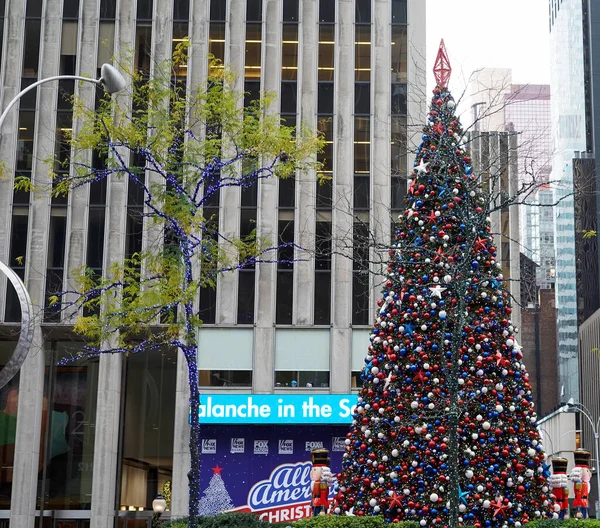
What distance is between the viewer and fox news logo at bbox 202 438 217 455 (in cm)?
4006

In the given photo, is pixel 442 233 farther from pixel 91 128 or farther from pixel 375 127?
pixel 375 127

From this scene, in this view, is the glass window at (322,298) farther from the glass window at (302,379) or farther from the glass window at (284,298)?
the glass window at (302,379)

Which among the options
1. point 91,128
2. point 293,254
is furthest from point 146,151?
point 293,254

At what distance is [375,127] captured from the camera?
41969mm

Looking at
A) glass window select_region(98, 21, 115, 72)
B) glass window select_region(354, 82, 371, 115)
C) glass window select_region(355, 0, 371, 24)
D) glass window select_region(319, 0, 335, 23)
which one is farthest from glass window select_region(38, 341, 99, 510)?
glass window select_region(355, 0, 371, 24)

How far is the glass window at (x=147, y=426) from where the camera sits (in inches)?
1690

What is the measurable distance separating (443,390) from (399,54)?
89.9ft

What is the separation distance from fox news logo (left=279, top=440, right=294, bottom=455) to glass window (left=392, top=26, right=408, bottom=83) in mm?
16764

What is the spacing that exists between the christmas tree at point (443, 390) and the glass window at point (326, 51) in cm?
2353

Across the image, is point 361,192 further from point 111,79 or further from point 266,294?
point 111,79

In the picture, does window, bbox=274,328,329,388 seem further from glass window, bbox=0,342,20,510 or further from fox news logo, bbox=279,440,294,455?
glass window, bbox=0,342,20,510

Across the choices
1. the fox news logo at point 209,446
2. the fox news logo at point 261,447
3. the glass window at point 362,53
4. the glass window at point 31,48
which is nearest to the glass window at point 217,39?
the glass window at point 362,53

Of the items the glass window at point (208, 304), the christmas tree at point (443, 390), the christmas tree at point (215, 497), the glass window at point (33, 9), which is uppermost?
the glass window at point (33, 9)

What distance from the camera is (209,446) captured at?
4012 cm
